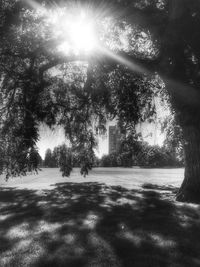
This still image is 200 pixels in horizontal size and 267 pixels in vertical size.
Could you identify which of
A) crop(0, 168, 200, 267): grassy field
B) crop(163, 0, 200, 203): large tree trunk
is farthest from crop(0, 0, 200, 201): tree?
crop(0, 168, 200, 267): grassy field

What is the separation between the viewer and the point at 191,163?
13.7m

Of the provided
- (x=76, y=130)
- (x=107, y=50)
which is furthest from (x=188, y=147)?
(x=76, y=130)

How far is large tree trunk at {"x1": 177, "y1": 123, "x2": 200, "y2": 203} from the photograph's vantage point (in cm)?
1311


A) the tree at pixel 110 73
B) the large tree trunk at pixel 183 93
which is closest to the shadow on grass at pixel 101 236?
the large tree trunk at pixel 183 93

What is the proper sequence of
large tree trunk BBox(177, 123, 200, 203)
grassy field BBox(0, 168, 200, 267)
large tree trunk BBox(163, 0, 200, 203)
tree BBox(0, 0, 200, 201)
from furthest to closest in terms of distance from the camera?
tree BBox(0, 0, 200, 201) < large tree trunk BBox(163, 0, 200, 203) < large tree trunk BBox(177, 123, 200, 203) < grassy field BBox(0, 168, 200, 267)

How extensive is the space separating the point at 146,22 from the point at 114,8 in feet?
5.80

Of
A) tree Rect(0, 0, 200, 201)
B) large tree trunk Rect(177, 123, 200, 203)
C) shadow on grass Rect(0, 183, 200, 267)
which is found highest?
tree Rect(0, 0, 200, 201)

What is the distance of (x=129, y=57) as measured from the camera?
15922 millimetres

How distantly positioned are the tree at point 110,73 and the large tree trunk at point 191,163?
0.11ft

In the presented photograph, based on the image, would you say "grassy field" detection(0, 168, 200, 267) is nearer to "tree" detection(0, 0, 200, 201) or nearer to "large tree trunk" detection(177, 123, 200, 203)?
"large tree trunk" detection(177, 123, 200, 203)

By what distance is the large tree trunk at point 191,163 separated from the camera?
13109 mm

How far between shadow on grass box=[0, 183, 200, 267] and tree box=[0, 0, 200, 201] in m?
4.31

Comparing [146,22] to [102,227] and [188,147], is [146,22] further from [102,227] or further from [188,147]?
[102,227]

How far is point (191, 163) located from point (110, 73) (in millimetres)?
7319
